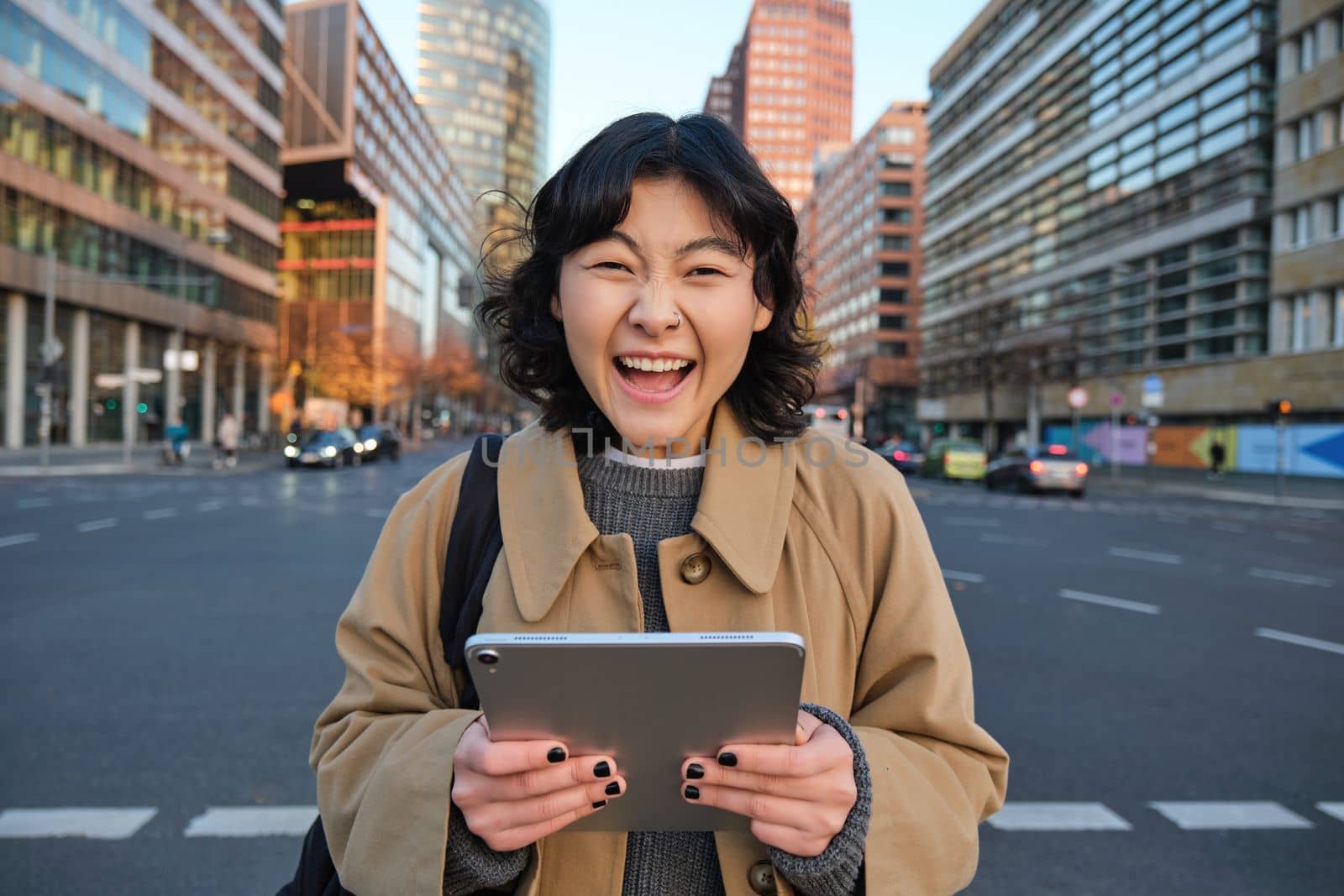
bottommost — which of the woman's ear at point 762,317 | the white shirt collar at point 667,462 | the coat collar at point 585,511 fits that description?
the coat collar at point 585,511

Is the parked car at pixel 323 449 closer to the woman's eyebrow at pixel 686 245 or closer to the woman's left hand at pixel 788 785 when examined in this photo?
the woman's eyebrow at pixel 686 245

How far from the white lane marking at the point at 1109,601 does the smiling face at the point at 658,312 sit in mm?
7461

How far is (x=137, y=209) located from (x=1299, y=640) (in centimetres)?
4097

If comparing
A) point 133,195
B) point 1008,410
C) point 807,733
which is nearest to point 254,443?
point 133,195

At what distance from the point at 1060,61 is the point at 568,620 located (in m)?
55.7

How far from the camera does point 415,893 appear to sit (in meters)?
1.24

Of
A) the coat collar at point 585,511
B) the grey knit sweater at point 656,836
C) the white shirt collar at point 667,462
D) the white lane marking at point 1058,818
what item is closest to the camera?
the grey knit sweater at point 656,836

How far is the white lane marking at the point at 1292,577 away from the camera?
9.55m

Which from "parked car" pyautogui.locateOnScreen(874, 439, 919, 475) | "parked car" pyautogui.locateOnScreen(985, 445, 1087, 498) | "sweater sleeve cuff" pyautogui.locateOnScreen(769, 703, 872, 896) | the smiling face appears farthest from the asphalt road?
"parked car" pyautogui.locateOnScreen(874, 439, 919, 475)

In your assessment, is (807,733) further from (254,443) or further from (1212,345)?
(254,443)

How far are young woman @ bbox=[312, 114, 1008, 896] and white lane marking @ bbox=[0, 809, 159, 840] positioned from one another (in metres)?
2.51

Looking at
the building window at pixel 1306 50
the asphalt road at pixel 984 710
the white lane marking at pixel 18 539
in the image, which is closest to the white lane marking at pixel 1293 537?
the asphalt road at pixel 984 710

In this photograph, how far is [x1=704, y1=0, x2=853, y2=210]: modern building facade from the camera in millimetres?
150875

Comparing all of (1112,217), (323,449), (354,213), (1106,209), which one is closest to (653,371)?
(323,449)
